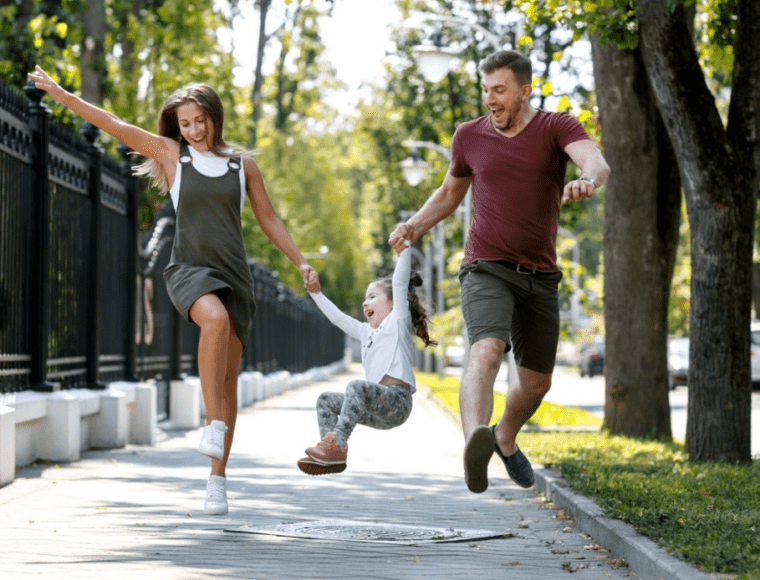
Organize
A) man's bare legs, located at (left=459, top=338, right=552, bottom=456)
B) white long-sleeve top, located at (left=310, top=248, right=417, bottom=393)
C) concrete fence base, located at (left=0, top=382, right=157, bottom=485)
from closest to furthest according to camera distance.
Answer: man's bare legs, located at (left=459, top=338, right=552, bottom=456), white long-sleeve top, located at (left=310, top=248, right=417, bottom=393), concrete fence base, located at (left=0, top=382, right=157, bottom=485)

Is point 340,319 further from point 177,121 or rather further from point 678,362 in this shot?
point 678,362

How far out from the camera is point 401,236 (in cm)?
612

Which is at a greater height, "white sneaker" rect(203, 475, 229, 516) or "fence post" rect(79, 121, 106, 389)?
"fence post" rect(79, 121, 106, 389)

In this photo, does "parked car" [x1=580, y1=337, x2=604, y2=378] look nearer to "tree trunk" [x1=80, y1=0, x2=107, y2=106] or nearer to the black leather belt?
"tree trunk" [x1=80, y1=0, x2=107, y2=106]

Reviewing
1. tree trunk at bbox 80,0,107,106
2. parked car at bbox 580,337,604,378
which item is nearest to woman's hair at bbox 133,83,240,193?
tree trunk at bbox 80,0,107,106

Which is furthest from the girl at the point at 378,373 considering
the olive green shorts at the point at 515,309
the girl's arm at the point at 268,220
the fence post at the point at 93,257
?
the fence post at the point at 93,257

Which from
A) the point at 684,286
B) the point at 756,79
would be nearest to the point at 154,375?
the point at 756,79

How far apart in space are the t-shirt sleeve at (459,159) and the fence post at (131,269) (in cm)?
762

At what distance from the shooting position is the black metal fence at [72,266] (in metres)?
9.35

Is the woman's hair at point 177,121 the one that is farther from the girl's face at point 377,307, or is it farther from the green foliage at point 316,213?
the green foliage at point 316,213

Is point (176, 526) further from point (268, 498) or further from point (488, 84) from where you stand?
point (488, 84)

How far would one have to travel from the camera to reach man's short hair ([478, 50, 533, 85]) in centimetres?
572

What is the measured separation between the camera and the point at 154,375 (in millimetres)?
14961

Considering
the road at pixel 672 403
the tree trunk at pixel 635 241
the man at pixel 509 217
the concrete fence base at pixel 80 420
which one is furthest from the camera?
the road at pixel 672 403
